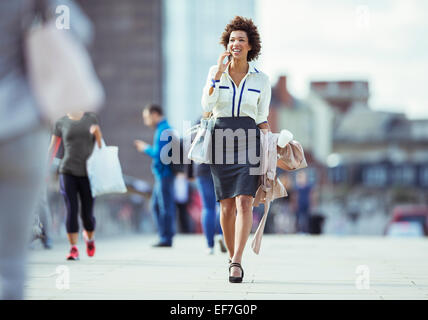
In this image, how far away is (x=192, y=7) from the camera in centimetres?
5912

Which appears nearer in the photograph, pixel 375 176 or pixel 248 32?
pixel 248 32

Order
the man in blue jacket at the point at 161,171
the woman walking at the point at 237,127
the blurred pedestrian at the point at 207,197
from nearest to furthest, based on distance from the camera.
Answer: the woman walking at the point at 237,127
the blurred pedestrian at the point at 207,197
the man in blue jacket at the point at 161,171

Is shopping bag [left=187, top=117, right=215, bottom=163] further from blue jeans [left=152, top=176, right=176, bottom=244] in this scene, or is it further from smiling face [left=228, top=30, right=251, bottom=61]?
blue jeans [left=152, top=176, right=176, bottom=244]

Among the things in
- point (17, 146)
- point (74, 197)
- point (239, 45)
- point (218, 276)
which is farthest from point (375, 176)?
point (17, 146)

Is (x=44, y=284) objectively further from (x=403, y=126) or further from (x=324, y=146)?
(x=403, y=126)

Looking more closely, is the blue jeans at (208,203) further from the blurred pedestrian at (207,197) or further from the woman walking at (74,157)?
the woman walking at (74,157)

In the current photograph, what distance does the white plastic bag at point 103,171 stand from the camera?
8414mm

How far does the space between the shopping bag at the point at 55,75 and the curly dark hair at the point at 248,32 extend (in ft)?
11.1

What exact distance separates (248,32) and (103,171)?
260 cm

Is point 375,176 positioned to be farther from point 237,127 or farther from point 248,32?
point 237,127

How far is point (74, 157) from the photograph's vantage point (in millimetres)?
8234

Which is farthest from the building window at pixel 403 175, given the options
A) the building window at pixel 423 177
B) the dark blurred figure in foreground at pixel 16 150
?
the dark blurred figure in foreground at pixel 16 150

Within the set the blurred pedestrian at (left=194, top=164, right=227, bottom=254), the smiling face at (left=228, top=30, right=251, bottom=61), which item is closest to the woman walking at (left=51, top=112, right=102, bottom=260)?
the blurred pedestrian at (left=194, top=164, right=227, bottom=254)
